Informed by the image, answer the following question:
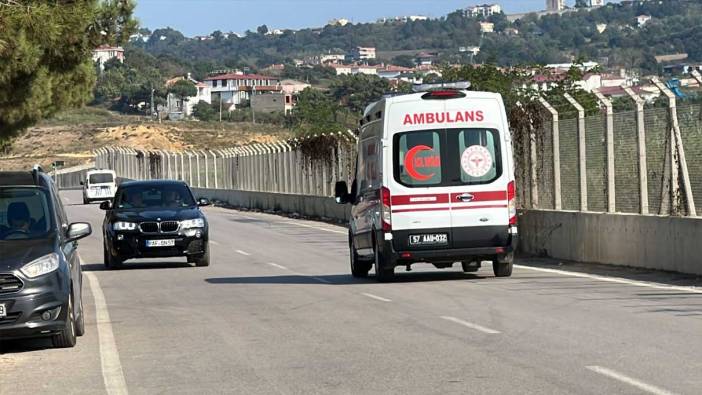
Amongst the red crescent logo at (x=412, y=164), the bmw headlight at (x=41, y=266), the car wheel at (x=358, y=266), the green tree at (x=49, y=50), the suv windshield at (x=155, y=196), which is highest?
the green tree at (x=49, y=50)

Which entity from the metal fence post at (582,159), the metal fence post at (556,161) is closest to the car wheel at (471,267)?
the metal fence post at (582,159)

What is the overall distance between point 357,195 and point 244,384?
12.3m

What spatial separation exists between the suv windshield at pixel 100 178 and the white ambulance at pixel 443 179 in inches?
2337

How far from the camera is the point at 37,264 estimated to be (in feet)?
45.9

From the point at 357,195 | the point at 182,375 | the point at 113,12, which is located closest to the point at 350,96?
the point at 113,12

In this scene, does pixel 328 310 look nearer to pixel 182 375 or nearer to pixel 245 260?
pixel 182 375

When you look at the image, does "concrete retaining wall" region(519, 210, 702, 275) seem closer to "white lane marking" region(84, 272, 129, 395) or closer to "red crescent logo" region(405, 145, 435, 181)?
"red crescent logo" region(405, 145, 435, 181)

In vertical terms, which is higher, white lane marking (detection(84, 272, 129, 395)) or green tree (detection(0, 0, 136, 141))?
green tree (detection(0, 0, 136, 141))

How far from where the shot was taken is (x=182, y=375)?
12.0m

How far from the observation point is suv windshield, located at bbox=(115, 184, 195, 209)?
28.7 m

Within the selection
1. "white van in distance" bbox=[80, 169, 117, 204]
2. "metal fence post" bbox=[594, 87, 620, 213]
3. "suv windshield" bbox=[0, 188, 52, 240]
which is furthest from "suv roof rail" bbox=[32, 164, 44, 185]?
"white van in distance" bbox=[80, 169, 117, 204]

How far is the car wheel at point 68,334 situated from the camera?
14.2 meters

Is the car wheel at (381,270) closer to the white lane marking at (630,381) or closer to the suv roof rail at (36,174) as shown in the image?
the suv roof rail at (36,174)

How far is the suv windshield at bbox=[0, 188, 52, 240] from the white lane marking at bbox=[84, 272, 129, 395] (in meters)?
1.27
